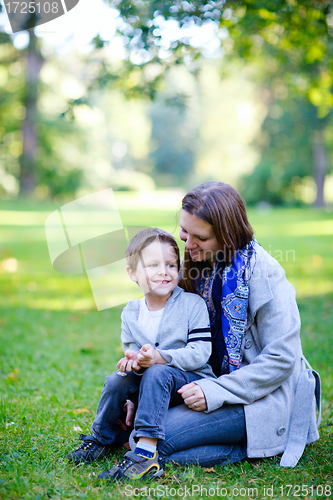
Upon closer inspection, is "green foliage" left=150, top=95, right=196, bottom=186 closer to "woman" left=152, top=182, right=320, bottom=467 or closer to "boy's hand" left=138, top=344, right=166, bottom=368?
"woman" left=152, top=182, right=320, bottom=467

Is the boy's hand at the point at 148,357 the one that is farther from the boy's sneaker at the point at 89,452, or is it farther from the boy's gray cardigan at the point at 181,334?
the boy's sneaker at the point at 89,452

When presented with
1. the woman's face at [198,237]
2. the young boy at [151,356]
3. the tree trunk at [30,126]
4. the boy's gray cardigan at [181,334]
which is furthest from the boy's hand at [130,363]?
the tree trunk at [30,126]

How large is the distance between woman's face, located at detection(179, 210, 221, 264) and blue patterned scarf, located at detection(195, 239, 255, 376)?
111 mm

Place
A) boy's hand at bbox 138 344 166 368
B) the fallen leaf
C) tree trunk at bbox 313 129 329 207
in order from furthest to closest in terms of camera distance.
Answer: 1. tree trunk at bbox 313 129 329 207
2. the fallen leaf
3. boy's hand at bbox 138 344 166 368

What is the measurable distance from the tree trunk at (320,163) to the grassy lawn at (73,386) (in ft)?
53.6

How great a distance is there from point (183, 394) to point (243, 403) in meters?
0.34

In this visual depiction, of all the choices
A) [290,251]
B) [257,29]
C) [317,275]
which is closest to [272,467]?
[257,29]

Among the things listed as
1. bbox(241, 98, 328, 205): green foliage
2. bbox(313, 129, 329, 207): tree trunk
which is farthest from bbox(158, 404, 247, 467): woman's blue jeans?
bbox(241, 98, 328, 205): green foliage

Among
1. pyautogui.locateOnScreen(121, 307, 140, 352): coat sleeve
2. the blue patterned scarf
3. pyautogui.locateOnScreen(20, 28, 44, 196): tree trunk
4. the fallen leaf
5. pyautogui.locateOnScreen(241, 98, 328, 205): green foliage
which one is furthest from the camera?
pyautogui.locateOnScreen(241, 98, 328, 205): green foliage

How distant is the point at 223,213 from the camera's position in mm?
2695

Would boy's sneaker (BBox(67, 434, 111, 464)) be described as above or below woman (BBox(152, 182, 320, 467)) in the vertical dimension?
below

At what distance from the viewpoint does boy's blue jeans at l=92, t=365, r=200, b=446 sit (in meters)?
2.49

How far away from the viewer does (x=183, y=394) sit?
8.48ft

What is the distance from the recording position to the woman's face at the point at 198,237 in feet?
9.01
